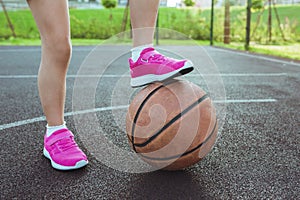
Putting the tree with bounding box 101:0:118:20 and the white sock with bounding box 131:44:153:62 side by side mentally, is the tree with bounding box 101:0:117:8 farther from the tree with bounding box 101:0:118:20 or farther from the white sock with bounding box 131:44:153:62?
the white sock with bounding box 131:44:153:62

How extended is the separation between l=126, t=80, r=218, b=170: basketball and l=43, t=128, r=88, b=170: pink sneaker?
0.33 metres

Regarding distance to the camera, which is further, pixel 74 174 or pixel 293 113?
pixel 293 113

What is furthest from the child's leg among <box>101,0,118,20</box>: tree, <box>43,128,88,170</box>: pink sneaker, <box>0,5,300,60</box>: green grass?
<box>101,0,118,20</box>: tree

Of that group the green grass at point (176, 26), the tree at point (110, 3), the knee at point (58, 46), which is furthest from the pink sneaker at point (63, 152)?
the tree at point (110, 3)

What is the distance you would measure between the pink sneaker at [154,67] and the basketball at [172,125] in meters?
0.06

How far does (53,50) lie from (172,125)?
2.36ft

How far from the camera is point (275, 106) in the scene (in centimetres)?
329

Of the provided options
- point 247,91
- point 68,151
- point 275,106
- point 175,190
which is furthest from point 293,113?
point 68,151

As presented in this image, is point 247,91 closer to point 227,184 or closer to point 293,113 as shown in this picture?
point 293,113

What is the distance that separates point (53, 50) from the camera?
176 centimetres

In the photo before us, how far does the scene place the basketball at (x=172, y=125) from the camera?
1608 mm

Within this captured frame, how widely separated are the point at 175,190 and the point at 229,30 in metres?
11.6

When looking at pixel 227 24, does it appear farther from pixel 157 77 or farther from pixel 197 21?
pixel 157 77

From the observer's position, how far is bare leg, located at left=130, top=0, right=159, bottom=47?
178 cm
